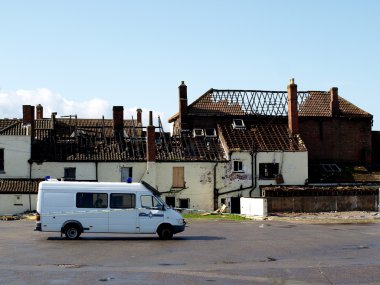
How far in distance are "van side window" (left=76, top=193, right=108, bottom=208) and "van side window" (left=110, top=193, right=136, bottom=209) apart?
0.95ft

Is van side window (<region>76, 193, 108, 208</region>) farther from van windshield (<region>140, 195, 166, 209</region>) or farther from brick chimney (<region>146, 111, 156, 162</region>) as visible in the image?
brick chimney (<region>146, 111, 156, 162</region>)

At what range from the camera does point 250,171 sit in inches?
2133

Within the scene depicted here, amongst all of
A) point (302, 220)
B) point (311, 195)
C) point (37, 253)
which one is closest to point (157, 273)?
point (37, 253)

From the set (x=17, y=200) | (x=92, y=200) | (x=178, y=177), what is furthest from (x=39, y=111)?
(x=92, y=200)

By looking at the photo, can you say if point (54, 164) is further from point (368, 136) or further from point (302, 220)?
point (368, 136)

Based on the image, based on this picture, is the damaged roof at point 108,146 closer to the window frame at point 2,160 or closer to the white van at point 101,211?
the window frame at point 2,160

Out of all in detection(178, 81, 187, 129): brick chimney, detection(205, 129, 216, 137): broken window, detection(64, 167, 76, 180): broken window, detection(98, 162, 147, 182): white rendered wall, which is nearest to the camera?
A: detection(64, 167, 76, 180): broken window

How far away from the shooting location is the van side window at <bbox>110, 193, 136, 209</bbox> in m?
27.2

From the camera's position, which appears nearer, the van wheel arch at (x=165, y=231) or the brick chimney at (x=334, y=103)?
the van wheel arch at (x=165, y=231)

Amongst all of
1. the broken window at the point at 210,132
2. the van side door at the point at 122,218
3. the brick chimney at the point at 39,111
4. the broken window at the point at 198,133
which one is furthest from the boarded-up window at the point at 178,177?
the brick chimney at the point at 39,111

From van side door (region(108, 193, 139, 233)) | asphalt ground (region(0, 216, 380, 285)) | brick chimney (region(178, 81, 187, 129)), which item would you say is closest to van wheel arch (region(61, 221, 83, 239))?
asphalt ground (region(0, 216, 380, 285))

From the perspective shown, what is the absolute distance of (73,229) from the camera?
26.9 meters

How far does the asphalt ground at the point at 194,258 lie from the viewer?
16.2 m

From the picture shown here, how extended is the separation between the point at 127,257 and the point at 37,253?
10.4ft
